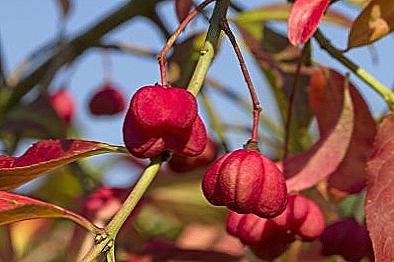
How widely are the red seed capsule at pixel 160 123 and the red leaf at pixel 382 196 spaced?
17 cm

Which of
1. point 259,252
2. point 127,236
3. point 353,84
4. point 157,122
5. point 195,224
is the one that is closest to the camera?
point 157,122

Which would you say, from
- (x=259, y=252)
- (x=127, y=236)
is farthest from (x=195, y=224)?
(x=259, y=252)

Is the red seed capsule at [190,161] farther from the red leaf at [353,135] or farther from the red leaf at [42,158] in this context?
the red leaf at [42,158]

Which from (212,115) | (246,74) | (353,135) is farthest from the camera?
(212,115)

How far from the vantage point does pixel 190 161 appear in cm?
135

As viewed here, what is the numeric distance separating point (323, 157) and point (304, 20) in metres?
0.24

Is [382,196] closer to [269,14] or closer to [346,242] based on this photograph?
[346,242]

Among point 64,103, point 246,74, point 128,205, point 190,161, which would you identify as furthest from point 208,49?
point 64,103

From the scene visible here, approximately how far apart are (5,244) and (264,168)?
0.51 metres

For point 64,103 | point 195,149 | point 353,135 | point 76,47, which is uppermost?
point 195,149

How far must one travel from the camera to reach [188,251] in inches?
50.4

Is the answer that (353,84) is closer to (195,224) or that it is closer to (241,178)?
(241,178)

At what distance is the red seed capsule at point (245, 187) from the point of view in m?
0.96

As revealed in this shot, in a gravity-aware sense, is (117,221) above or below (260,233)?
above
